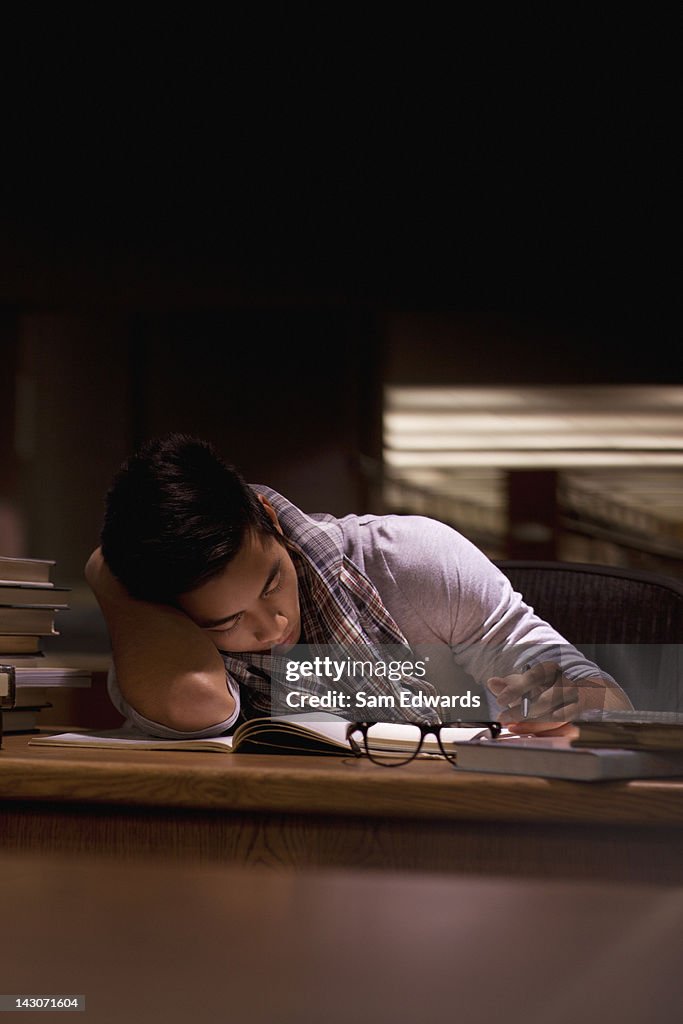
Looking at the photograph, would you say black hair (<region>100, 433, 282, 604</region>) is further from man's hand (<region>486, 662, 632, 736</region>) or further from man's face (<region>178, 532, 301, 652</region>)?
man's hand (<region>486, 662, 632, 736</region>)

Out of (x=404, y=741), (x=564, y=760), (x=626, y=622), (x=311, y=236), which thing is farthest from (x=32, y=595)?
(x=311, y=236)

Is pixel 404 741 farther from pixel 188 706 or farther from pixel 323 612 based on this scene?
pixel 323 612

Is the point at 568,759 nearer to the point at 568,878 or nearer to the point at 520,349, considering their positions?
the point at 568,878

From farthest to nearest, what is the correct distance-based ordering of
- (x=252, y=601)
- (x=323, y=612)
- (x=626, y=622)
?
(x=626, y=622) → (x=323, y=612) → (x=252, y=601)

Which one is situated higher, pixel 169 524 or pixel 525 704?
pixel 169 524

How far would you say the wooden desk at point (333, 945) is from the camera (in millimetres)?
616

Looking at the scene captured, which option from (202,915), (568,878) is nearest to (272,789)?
(202,915)

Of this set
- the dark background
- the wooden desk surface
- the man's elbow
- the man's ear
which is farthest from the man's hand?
the dark background

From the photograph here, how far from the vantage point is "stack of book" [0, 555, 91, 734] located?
103 centimetres

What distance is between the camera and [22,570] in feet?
3.47

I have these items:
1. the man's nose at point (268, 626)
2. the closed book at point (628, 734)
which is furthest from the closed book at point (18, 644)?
the closed book at point (628, 734)

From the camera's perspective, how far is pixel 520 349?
7.32ft

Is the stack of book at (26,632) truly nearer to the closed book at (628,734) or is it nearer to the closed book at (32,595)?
the closed book at (32,595)

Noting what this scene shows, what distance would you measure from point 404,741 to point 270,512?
0.49m
